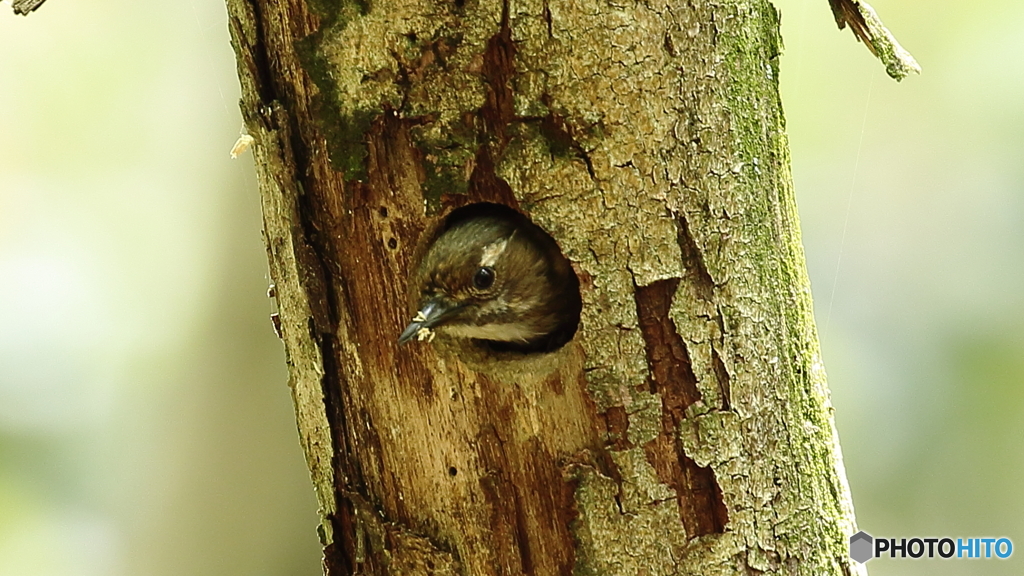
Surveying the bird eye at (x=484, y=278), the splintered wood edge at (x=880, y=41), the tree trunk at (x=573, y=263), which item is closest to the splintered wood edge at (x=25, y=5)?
the tree trunk at (x=573, y=263)

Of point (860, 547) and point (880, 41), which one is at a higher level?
point (880, 41)

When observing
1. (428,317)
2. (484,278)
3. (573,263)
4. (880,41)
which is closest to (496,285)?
(484,278)

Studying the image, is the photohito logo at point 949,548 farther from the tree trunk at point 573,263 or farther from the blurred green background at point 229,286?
the tree trunk at point 573,263

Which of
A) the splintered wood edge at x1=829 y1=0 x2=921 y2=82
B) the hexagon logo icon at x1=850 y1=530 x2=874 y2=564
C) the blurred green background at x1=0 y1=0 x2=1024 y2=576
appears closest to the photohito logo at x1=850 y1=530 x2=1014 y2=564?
the blurred green background at x1=0 y1=0 x2=1024 y2=576

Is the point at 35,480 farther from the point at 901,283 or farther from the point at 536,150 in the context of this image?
the point at 901,283

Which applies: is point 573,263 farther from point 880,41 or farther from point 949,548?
point 949,548

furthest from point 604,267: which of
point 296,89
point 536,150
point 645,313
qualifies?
point 296,89
